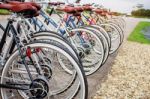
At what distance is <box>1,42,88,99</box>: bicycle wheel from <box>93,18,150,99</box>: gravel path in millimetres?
754

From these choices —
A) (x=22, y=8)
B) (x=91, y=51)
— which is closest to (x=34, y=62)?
(x=22, y=8)

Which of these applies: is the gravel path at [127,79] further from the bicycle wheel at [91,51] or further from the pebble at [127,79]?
the bicycle wheel at [91,51]

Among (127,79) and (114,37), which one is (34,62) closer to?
(127,79)

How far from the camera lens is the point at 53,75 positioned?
4.75 meters

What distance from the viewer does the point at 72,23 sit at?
7.17m

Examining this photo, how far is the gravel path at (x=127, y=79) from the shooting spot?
6090mm

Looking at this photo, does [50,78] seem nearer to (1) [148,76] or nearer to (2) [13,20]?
(2) [13,20]

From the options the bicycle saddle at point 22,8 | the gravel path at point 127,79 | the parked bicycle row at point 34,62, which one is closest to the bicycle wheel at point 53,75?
the parked bicycle row at point 34,62

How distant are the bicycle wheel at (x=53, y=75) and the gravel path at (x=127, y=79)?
29.7 inches

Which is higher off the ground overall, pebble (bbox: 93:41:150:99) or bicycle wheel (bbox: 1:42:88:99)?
bicycle wheel (bbox: 1:42:88:99)

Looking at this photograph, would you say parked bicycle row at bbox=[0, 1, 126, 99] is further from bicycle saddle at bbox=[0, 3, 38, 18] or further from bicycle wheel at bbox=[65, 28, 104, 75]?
bicycle wheel at bbox=[65, 28, 104, 75]

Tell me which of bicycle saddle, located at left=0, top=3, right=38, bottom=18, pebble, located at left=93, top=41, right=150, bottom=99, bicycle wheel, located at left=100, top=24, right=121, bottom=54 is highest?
bicycle saddle, located at left=0, top=3, right=38, bottom=18

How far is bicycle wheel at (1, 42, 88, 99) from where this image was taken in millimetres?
4031

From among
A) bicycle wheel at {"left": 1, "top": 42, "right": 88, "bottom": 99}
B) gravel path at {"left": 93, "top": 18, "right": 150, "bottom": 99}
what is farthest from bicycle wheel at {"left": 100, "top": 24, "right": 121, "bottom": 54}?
bicycle wheel at {"left": 1, "top": 42, "right": 88, "bottom": 99}
